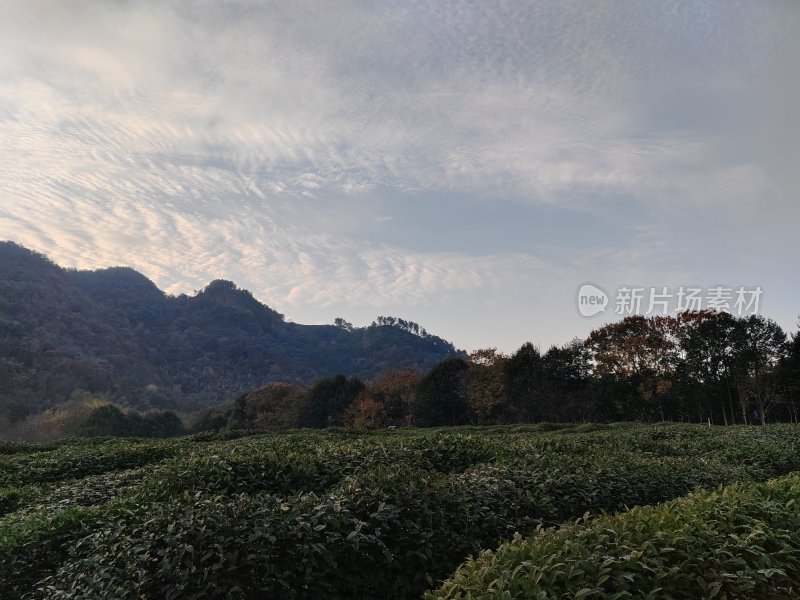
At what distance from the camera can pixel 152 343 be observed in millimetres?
108062

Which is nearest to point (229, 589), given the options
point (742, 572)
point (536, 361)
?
point (742, 572)

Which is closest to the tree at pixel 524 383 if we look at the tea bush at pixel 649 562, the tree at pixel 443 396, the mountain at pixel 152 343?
the tree at pixel 443 396

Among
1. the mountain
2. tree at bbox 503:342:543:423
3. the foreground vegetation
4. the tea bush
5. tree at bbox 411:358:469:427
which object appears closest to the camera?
the tea bush

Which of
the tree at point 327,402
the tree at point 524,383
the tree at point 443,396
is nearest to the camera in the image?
the tree at point 524,383

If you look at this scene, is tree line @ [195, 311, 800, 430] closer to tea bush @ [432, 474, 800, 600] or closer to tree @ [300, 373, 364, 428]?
tree @ [300, 373, 364, 428]

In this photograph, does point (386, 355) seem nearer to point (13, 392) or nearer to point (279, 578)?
point (13, 392)

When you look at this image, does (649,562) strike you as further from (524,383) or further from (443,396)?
(443,396)

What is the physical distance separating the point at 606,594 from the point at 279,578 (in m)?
2.55

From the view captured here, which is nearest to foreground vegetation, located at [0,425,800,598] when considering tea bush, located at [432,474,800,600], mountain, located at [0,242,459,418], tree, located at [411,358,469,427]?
tea bush, located at [432,474,800,600]

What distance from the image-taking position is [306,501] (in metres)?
5.14

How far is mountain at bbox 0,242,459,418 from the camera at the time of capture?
253ft

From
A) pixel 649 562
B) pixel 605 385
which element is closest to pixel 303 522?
pixel 649 562

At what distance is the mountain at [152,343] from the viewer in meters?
77.2

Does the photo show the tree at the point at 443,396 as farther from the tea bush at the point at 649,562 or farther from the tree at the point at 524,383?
the tea bush at the point at 649,562
